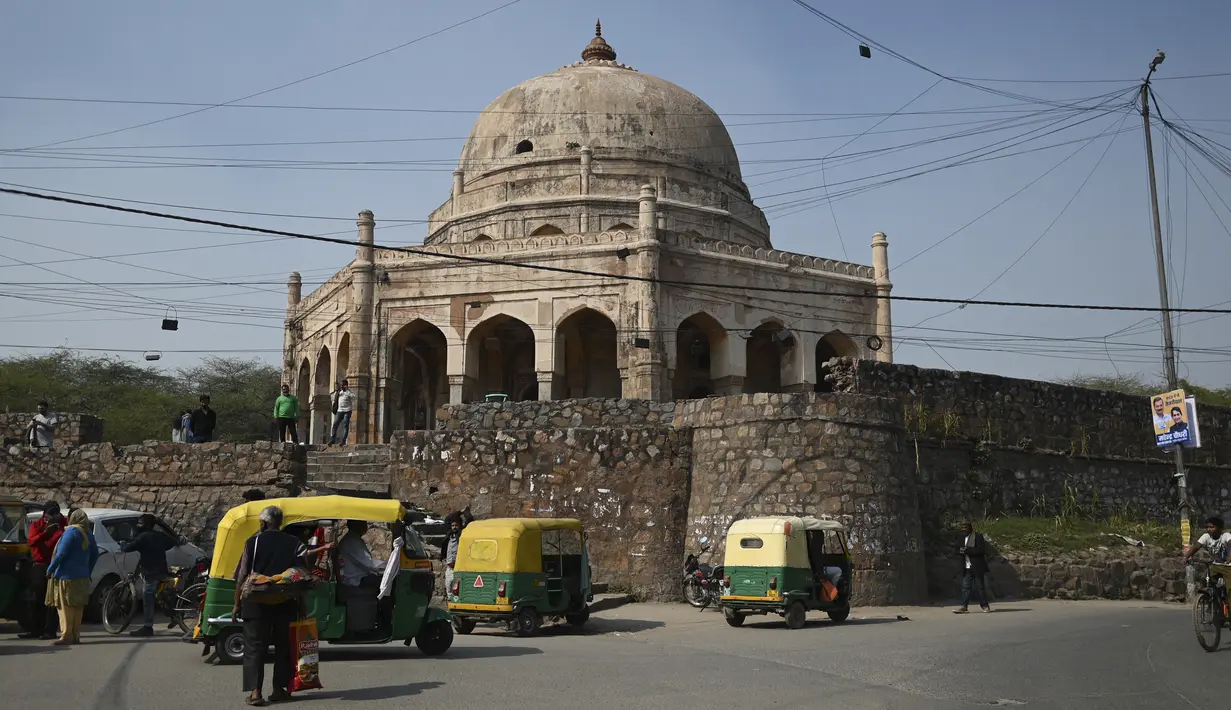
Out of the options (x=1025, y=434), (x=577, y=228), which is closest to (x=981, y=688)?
(x=1025, y=434)

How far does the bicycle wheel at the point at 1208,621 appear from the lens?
32.8 ft

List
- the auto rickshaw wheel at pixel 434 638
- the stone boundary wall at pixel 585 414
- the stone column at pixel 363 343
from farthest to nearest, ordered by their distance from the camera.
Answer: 1. the stone column at pixel 363 343
2. the stone boundary wall at pixel 585 414
3. the auto rickshaw wheel at pixel 434 638

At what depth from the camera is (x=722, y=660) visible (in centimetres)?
936

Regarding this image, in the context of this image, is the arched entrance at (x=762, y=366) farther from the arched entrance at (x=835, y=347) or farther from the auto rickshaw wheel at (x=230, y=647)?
the auto rickshaw wheel at (x=230, y=647)

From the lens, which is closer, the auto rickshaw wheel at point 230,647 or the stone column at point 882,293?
the auto rickshaw wheel at point 230,647

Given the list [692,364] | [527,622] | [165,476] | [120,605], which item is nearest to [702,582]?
[527,622]

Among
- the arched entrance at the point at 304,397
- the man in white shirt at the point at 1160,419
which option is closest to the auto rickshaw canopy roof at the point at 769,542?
the man in white shirt at the point at 1160,419

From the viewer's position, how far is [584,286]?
27219 mm

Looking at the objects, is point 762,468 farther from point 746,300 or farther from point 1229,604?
point 746,300

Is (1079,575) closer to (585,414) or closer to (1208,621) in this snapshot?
(1208,621)

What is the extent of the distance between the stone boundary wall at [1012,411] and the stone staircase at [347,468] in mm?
7660

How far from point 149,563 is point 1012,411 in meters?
13.4

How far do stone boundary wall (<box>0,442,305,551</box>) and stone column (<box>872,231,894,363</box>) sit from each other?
16.6 m

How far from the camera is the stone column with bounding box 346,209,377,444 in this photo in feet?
91.9
